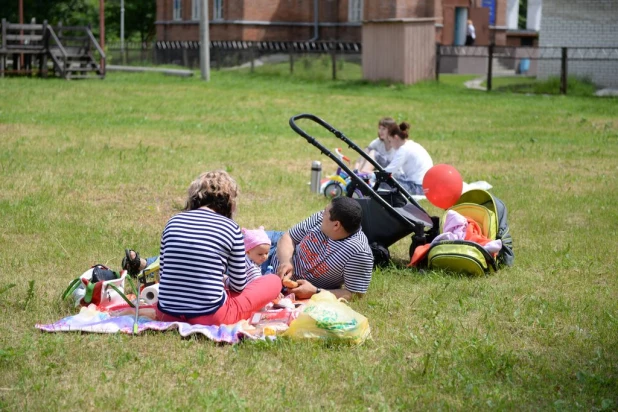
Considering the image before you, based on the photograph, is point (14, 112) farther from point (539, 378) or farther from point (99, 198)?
point (539, 378)

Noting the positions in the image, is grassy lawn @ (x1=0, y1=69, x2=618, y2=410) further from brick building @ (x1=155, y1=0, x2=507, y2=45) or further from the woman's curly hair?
brick building @ (x1=155, y1=0, x2=507, y2=45)

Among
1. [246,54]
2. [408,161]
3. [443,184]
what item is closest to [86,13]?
[246,54]

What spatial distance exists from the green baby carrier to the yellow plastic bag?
190 cm

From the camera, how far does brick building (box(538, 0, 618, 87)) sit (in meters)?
29.1

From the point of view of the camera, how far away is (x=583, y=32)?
30422 millimetres

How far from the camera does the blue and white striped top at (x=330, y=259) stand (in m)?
6.79

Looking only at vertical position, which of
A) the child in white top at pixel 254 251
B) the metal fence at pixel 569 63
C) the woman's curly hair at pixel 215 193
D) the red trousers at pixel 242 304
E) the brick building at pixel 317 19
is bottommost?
the red trousers at pixel 242 304

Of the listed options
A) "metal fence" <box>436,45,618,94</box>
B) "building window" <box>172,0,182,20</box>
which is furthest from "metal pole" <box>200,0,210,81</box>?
"building window" <box>172,0,182,20</box>

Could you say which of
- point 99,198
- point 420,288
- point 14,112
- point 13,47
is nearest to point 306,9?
point 13,47

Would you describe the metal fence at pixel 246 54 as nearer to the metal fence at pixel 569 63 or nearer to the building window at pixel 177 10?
the building window at pixel 177 10

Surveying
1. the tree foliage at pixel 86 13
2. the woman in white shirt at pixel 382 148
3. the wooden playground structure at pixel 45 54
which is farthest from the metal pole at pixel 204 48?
the tree foliage at pixel 86 13

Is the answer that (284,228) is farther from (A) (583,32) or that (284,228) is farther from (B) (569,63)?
(A) (583,32)

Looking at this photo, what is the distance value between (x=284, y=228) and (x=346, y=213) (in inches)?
103

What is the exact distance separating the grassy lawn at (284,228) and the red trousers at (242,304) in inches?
7.8
